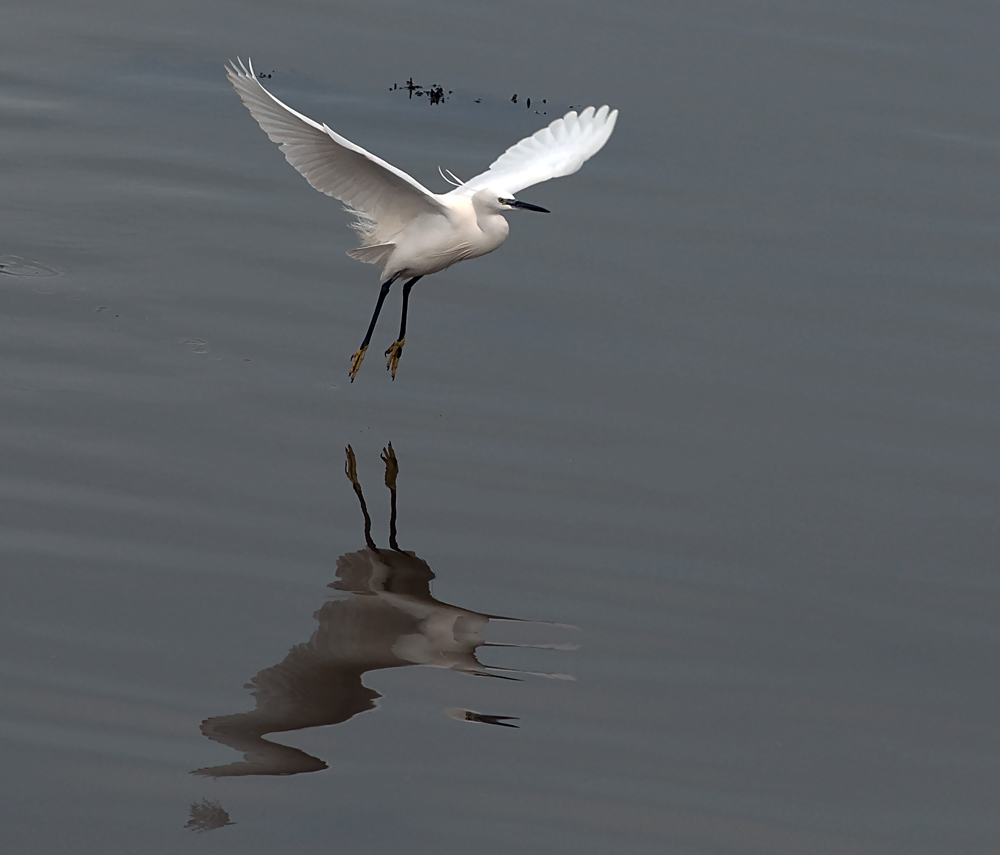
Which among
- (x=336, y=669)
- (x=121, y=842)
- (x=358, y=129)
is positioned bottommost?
(x=121, y=842)

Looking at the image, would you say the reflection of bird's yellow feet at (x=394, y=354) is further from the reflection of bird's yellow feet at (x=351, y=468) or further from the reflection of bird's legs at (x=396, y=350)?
the reflection of bird's yellow feet at (x=351, y=468)

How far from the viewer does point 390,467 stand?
656 centimetres

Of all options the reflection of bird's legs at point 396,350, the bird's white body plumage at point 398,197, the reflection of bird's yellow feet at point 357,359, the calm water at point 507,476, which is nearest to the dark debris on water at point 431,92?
the calm water at point 507,476

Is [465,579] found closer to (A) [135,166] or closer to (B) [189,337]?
(B) [189,337]

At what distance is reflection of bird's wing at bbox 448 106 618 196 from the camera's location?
Result: 7793mm

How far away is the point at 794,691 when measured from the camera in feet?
17.6

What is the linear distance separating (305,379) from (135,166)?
113 inches

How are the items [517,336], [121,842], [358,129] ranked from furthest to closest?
[358,129], [517,336], [121,842]

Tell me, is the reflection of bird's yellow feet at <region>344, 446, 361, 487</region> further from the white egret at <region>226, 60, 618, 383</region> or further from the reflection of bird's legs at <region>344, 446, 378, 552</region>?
the white egret at <region>226, 60, 618, 383</region>

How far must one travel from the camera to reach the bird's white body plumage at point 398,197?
22.2 feet

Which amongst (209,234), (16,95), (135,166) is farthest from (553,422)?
(16,95)

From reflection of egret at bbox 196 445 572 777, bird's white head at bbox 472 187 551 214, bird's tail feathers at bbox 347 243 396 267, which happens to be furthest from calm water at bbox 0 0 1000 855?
bird's white head at bbox 472 187 551 214

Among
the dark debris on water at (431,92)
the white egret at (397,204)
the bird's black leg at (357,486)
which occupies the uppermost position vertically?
the dark debris on water at (431,92)

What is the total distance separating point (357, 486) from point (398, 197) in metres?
1.60
